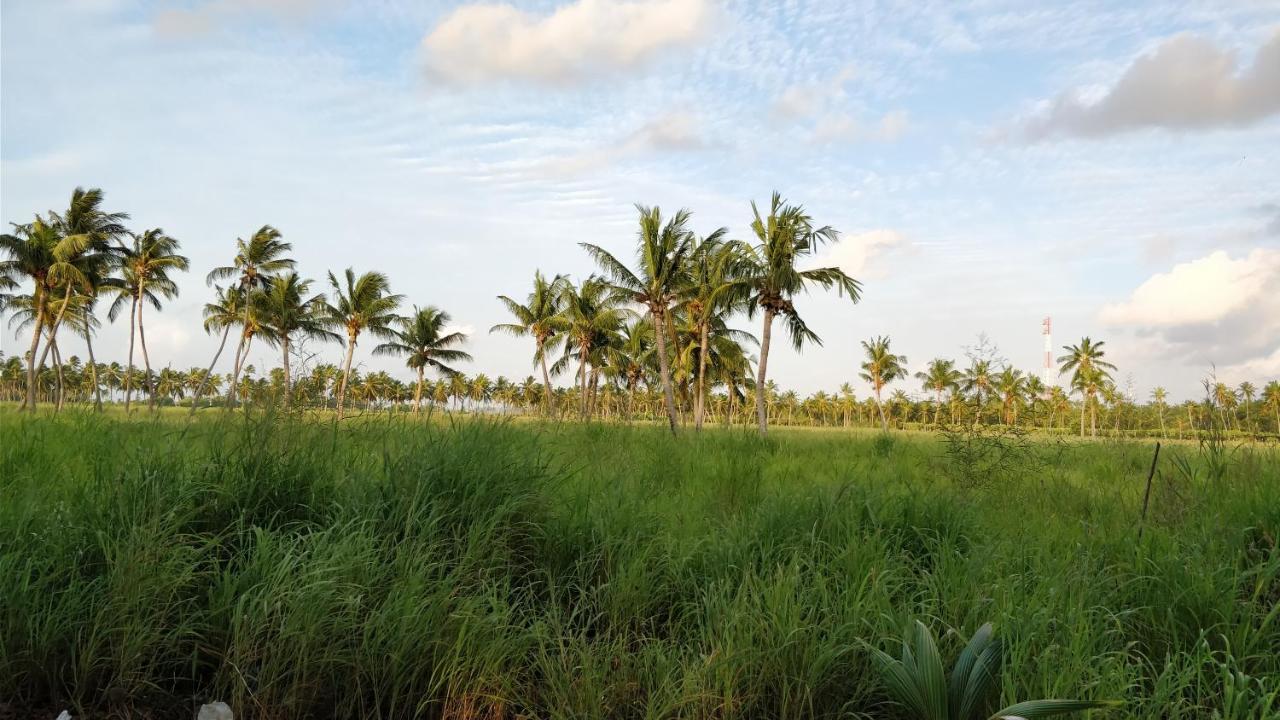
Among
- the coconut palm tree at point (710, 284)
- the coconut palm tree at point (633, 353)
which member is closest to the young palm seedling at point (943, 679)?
the coconut palm tree at point (710, 284)

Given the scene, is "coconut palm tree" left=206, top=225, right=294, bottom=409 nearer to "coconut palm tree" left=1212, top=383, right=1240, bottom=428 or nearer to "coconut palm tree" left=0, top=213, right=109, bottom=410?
"coconut palm tree" left=0, top=213, right=109, bottom=410

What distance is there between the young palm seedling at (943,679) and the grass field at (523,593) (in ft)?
0.37

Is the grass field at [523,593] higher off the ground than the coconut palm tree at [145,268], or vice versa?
the coconut palm tree at [145,268]

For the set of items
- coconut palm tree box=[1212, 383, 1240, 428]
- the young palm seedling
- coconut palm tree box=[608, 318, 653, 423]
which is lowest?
the young palm seedling

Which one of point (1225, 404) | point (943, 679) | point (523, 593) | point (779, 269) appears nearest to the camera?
point (943, 679)

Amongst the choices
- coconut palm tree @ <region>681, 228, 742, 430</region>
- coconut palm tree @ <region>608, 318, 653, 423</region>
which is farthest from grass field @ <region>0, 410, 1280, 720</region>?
coconut palm tree @ <region>608, 318, 653, 423</region>

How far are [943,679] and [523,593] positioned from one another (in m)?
2.13

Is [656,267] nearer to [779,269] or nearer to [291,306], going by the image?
[779,269]

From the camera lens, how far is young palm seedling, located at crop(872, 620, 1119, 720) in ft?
8.05

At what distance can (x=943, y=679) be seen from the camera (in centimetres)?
246

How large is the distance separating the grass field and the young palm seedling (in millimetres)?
113

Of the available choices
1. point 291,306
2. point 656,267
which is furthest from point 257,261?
point 656,267

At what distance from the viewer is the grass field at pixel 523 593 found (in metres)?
2.73

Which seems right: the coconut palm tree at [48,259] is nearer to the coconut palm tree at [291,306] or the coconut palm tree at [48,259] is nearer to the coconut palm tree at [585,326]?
the coconut palm tree at [291,306]
